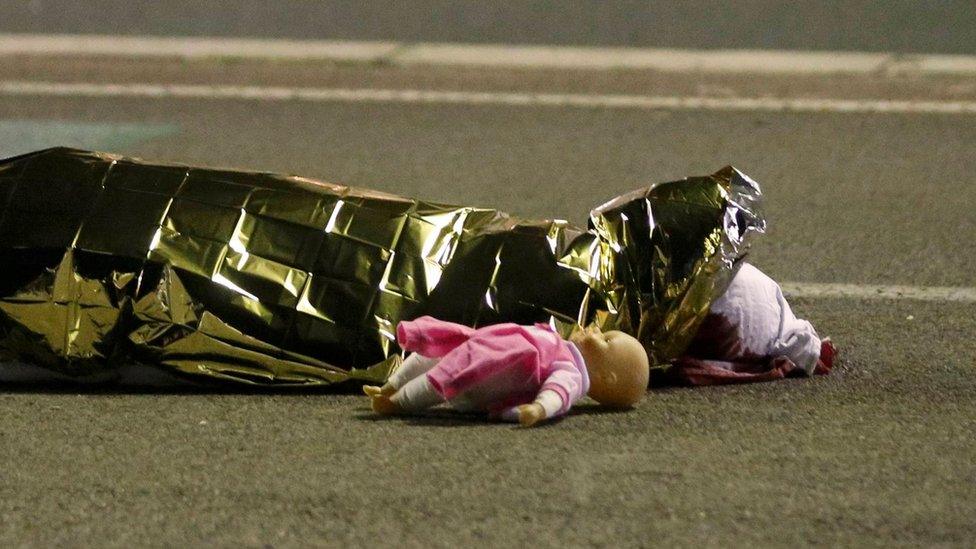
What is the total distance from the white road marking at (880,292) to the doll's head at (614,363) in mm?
1427

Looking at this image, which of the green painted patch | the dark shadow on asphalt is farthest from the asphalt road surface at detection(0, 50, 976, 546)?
the green painted patch

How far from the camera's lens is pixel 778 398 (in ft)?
12.7

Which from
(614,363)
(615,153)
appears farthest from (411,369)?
(615,153)

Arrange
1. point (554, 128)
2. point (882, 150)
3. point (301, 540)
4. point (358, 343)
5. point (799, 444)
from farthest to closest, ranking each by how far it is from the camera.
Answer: point (554, 128) < point (882, 150) < point (358, 343) < point (799, 444) < point (301, 540)

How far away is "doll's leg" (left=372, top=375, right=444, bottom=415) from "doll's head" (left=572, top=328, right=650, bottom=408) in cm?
34

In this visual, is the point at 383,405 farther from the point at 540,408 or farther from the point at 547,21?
the point at 547,21

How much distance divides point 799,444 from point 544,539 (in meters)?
0.80

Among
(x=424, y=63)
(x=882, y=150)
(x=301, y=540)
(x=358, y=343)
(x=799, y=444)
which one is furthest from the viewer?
(x=424, y=63)

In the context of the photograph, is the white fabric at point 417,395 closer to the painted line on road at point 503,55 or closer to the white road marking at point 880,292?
the white road marking at point 880,292

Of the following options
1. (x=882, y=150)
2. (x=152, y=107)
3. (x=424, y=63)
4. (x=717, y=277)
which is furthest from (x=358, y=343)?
(x=424, y=63)

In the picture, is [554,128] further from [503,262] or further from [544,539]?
[544,539]

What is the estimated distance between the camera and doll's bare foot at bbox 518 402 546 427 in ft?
11.5

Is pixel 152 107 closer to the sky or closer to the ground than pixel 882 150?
closer to the ground

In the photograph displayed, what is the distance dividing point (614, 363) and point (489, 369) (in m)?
0.29
